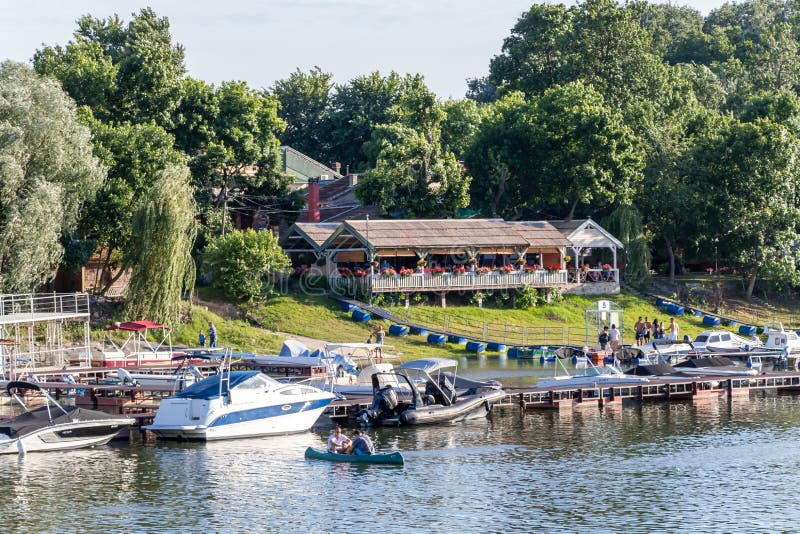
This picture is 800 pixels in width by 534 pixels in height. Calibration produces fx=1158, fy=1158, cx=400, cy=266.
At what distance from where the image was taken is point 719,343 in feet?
211

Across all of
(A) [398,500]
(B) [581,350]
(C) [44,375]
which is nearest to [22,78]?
(C) [44,375]

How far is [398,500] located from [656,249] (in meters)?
63.3

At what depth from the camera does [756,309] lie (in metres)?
83.1

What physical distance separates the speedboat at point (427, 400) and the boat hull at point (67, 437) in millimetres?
9306

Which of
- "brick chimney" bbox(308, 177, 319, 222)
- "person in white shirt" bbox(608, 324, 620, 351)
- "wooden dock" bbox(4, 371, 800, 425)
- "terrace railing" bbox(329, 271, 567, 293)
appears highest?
"brick chimney" bbox(308, 177, 319, 222)

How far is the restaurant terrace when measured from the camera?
2911 inches

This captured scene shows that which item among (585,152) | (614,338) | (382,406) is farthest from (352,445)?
(585,152)

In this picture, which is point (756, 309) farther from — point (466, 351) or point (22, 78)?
point (22, 78)

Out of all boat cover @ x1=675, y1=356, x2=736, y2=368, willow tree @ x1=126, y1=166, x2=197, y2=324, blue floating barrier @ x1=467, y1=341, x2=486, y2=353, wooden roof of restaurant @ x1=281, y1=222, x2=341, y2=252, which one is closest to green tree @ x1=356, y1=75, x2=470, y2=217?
wooden roof of restaurant @ x1=281, y1=222, x2=341, y2=252

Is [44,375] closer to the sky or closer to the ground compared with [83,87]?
closer to the ground

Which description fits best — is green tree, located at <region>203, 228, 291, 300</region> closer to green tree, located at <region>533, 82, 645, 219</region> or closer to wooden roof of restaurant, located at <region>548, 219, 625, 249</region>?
wooden roof of restaurant, located at <region>548, 219, 625, 249</region>

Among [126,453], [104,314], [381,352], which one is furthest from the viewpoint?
[104,314]

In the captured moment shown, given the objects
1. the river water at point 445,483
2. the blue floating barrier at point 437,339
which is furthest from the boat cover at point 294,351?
the blue floating barrier at point 437,339

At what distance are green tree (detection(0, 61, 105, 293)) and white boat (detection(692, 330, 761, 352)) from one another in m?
34.4
